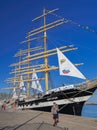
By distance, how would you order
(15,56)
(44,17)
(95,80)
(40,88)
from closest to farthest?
1. (95,80)
2. (44,17)
3. (40,88)
4. (15,56)

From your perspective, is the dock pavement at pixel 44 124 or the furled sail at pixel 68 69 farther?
the furled sail at pixel 68 69

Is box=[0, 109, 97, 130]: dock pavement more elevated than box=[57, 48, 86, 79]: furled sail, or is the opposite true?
box=[57, 48, 86, 79]: furled sail

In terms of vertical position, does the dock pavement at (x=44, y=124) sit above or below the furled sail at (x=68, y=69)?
below

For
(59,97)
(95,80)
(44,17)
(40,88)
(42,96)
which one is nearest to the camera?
(95,80)

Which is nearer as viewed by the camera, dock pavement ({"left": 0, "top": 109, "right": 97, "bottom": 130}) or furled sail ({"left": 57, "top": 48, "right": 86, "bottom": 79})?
dock pavement ({"left": 0, "top": 109, "right": 97, "bottom": 130})

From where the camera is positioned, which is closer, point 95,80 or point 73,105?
point 95,80

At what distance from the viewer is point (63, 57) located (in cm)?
3123

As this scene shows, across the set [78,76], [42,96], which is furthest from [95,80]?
[42,96]

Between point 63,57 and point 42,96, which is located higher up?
point 63,57

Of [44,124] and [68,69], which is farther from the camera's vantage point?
[68,69]

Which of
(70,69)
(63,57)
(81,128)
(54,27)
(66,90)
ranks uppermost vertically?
(54,27)

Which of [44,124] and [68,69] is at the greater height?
[68,69]

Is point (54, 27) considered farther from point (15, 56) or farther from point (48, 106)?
point (15, 56)

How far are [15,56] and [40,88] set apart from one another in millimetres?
23721
